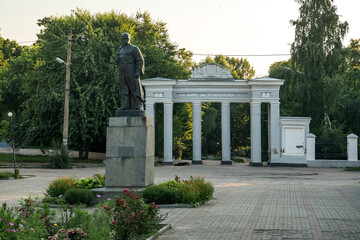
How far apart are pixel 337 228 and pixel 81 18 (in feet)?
125

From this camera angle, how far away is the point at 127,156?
13.8m

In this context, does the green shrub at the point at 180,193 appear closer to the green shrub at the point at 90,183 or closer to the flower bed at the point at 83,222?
the green shrub at the point at 90,183

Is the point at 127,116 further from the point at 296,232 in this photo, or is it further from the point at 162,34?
the point at 162,34

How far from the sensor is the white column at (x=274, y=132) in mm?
37188

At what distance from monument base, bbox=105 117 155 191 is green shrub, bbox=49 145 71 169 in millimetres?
19866

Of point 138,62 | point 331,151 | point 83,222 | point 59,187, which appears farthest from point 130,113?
point 331,151

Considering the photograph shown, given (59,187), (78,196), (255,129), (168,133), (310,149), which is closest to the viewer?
(78,196)

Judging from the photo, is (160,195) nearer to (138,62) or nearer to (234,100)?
(138,62)

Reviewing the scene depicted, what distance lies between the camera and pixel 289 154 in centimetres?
3697

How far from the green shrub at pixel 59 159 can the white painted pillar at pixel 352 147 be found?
20.3 m

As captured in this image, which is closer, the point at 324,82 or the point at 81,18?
the point at 324,82

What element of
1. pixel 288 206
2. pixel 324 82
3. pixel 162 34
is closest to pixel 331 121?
pixel 324 82

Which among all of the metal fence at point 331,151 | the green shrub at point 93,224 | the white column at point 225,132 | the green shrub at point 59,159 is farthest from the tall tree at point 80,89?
the green shrub at point 93,224

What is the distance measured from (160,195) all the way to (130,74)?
377 centimetres
